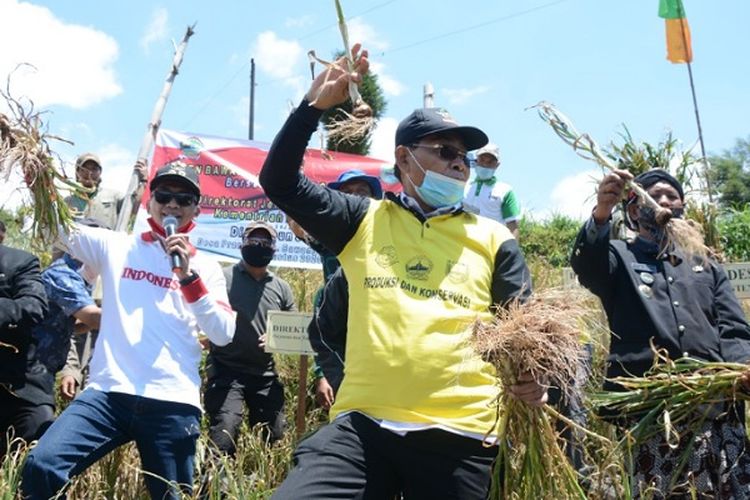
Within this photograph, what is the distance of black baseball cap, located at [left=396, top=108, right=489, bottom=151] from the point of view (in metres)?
2.81

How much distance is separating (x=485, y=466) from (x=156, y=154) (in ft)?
21.6

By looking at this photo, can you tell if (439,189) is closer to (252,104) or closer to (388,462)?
(388,462)

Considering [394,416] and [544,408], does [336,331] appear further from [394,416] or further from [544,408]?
[544,408]

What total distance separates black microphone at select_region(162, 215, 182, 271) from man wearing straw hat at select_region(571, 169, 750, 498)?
1.72 meters

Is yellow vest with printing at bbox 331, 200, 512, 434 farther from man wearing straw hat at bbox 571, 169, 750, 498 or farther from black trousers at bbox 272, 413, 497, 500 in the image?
man wearing straw hat at bbox 571, 169, 750, 498

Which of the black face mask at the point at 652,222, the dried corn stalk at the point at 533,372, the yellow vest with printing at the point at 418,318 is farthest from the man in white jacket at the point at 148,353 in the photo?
the black face mask at the point at 652,222

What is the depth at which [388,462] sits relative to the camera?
2.50 meters

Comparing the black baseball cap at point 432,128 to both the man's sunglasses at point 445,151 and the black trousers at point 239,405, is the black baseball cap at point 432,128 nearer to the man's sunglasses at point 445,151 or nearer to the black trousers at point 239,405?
the man's sunglasses at point 445,151

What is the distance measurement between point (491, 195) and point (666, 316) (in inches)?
115

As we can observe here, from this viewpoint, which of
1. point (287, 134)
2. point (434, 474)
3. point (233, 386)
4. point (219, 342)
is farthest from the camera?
point (233, 386)

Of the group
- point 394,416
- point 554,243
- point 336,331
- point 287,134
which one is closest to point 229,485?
point 336,331

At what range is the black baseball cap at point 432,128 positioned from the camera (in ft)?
9.23

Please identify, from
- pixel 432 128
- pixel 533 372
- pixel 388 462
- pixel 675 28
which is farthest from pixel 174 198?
pixel 675 28

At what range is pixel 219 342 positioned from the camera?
3.71m
